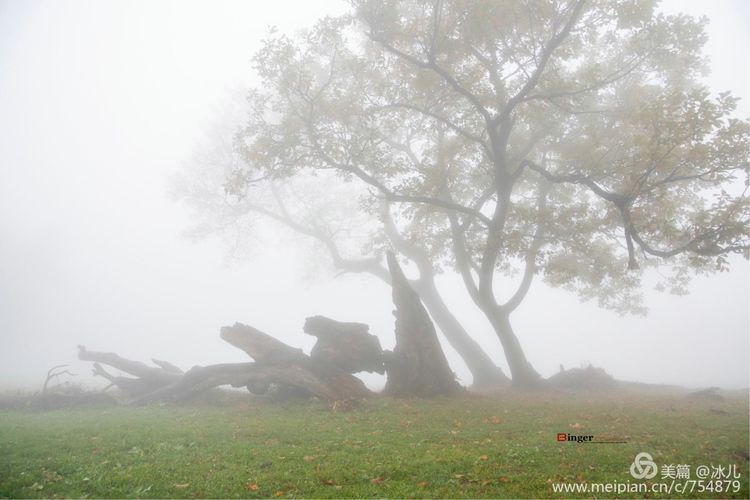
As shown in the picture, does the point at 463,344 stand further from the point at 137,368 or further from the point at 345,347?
the point at 137,368

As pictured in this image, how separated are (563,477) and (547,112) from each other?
1697 cm

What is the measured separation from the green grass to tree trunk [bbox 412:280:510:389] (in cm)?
1051

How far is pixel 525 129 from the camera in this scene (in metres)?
Answer: 23.2

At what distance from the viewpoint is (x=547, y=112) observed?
19641 millimetres

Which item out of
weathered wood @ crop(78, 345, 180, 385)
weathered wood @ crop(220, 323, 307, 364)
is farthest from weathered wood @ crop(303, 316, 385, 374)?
weathered wood @ crop(78, 345, 180, 385)

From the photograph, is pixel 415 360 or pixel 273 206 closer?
pixel 415 360

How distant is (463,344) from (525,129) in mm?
14604

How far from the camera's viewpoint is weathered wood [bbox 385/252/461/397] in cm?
1844

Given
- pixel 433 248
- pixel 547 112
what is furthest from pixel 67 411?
pixel 547 112

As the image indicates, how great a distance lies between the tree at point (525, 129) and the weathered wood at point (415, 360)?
393 cm

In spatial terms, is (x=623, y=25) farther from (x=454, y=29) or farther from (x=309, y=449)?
(x=309, y=449)

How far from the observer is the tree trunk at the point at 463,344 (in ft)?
86.6
